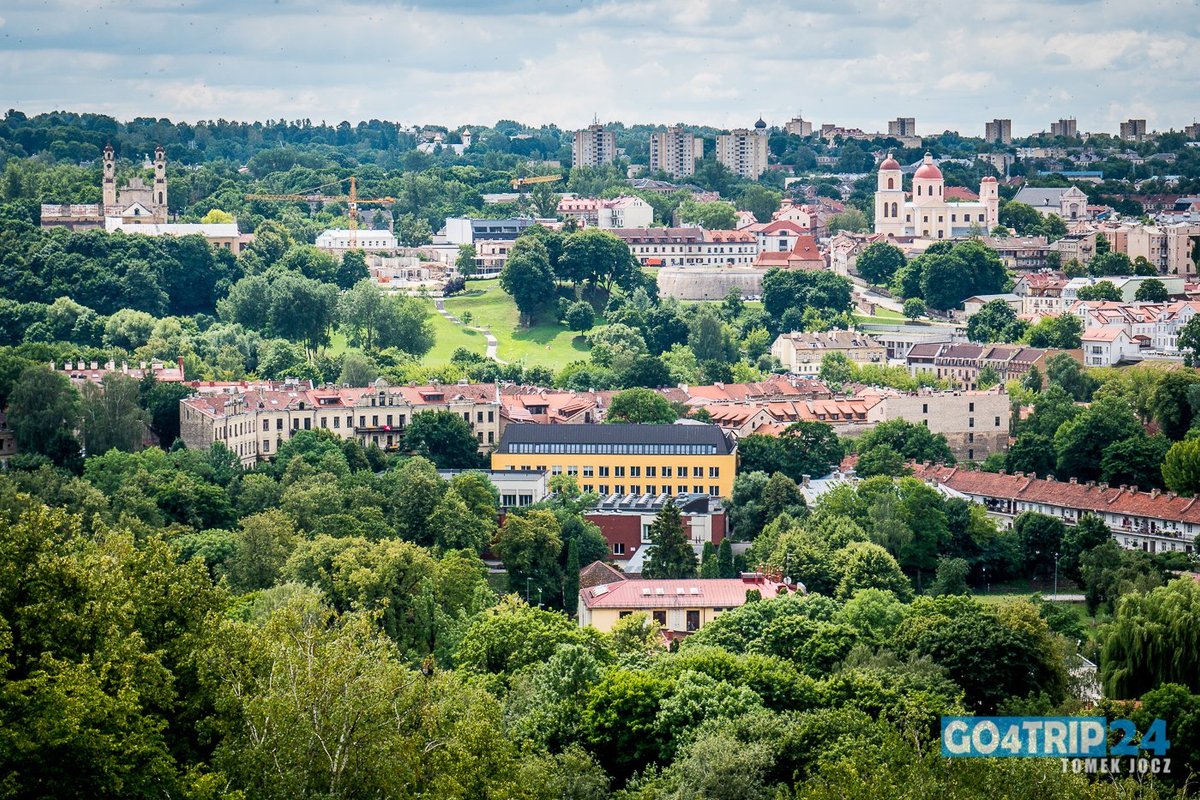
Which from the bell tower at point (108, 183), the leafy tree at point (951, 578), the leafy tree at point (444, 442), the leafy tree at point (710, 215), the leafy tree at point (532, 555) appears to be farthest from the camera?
the leafy tree at point (710, 215)

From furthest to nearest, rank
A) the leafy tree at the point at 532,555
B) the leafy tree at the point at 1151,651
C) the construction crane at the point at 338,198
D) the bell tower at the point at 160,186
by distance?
the construction crane at the point at 338,198 → the bell tower at the point at 160,186 → the leafy tree at the point at 532,555 → the leafy tree at the point at 1151,651

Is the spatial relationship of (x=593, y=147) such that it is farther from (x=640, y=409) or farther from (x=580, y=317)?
(x=640, y=409)

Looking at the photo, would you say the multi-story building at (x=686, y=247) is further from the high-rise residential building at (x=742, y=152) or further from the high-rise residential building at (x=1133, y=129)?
the high-rise residential building at (x=1133, y=129)

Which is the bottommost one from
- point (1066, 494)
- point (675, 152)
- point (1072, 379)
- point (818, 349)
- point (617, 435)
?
point (1066, 494)

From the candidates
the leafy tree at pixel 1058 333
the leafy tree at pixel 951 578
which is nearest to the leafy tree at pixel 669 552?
the leafy tree at pixel 951 578

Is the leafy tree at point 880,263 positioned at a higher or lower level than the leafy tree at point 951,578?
higher

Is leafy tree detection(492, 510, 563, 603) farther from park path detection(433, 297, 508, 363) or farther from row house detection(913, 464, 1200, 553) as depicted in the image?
park path detection(433, 297, 508, 363)

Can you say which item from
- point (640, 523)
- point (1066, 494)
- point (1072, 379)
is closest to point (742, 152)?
point (1072, 379)

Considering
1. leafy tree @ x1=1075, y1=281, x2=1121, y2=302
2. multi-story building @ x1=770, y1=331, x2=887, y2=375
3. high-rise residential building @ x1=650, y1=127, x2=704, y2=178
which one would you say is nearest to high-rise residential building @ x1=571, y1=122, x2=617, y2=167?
high-rise residential building @ x1=650, y1=127, x2=704, y2=178
